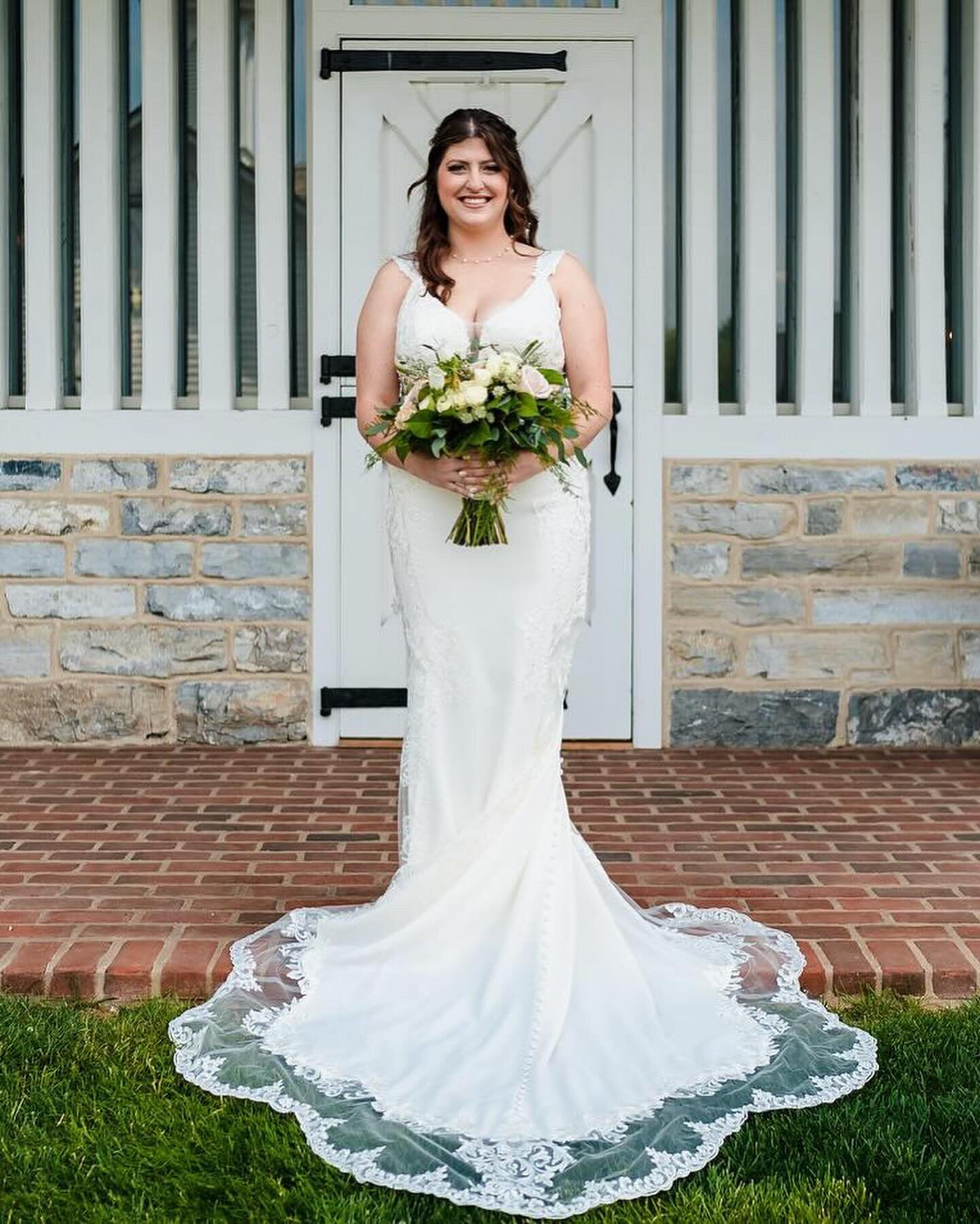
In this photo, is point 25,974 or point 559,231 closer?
point 25,974

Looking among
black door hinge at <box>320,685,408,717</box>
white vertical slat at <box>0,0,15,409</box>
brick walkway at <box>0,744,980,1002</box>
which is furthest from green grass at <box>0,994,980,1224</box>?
white vertical slat at <box>0,0,15,409</box>

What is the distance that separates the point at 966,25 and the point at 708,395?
1.93 m

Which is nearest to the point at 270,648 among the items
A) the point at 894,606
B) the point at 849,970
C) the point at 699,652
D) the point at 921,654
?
the point at 699,652

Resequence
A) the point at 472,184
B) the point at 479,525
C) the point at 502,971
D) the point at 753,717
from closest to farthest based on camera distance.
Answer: the point at 502,971 → the point at 479,525 → the point at 472,184 → the point at 753,717

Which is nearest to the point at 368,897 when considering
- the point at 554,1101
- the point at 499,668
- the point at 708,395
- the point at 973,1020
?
the point at 499,668

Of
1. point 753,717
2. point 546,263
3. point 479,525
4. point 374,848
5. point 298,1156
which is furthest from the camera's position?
point 753,717

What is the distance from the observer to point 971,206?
614cm

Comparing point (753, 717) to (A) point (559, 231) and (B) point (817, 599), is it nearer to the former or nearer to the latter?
(B) point (817, 599)

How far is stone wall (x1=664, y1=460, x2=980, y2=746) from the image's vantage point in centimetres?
612

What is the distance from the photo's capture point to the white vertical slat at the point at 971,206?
6094 millimetres

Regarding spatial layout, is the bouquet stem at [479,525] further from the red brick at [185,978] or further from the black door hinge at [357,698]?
the black door hinge at [357,698]

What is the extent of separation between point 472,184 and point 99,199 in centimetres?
318

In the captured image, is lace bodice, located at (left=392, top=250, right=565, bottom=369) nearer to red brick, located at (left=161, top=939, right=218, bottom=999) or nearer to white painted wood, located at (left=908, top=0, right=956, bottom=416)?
red brick, located at (left=161, top=939, right=218, bottom=999)

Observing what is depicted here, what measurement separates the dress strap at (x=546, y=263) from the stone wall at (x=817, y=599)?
105 inches
